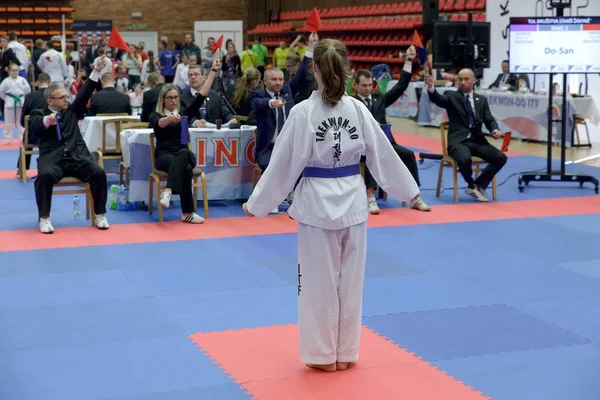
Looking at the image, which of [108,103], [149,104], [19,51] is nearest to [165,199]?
[149,104]

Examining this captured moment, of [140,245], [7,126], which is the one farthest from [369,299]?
A: [7,126]

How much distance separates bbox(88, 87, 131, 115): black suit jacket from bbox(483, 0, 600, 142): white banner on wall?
23.9 ft

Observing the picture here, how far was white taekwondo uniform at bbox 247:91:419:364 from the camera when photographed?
176 inches

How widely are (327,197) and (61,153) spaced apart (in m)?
4.52

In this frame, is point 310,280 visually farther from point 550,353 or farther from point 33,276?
point 33,276

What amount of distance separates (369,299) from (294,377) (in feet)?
5.32

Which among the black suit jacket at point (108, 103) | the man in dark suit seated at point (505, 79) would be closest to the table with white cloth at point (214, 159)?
the black suit jacket at point (108, 103)

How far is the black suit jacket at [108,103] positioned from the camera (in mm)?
11531

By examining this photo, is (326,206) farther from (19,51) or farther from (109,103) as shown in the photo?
→ (19,51)

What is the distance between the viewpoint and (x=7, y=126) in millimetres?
15000

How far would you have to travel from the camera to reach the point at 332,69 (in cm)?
442

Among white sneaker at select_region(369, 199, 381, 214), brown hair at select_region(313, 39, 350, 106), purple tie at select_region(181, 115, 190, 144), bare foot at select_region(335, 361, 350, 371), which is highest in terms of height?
brown hair at select_region(313, 39, 350, 106)

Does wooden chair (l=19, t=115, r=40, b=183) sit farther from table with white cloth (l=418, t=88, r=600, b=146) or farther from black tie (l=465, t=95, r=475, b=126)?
table with white cloth (l=418, t=88, r=600, b=146)

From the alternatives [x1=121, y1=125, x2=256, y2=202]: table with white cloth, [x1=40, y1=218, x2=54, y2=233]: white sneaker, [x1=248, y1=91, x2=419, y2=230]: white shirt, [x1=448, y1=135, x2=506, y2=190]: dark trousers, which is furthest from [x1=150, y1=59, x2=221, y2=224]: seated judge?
[x1=248, y1=91, x2=419, y2=230]: white shirt
